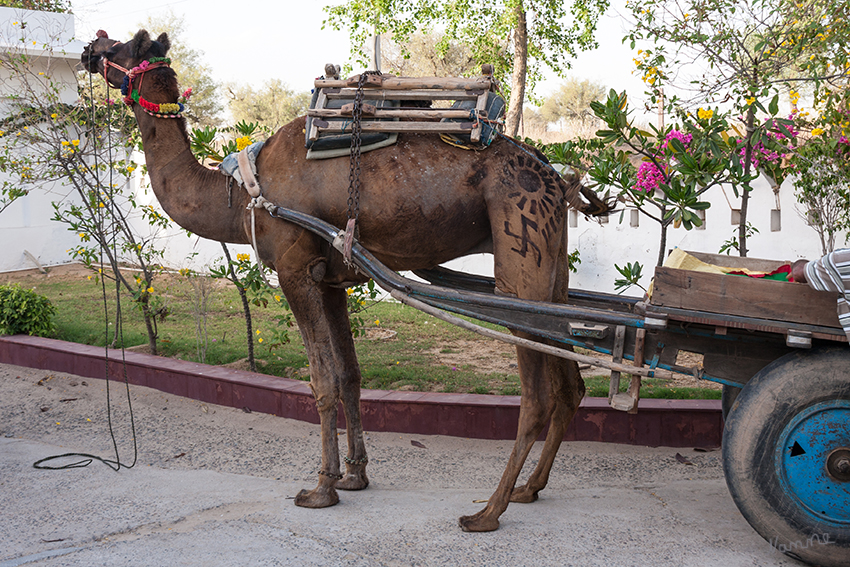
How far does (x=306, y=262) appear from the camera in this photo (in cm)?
396

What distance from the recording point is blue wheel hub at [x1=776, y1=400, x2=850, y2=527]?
3.01 metres

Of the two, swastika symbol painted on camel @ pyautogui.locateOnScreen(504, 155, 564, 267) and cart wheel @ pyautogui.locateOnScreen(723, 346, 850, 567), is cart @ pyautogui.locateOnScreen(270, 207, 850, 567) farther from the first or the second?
swastika symbol painted on camel @ pyautogui.locateOnScreen(504, 155, 564, 267)

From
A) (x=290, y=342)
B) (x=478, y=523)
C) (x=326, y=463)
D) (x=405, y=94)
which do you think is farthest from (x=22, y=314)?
(x=478, y=523)

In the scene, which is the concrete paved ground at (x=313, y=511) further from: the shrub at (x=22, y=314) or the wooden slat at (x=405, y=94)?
the wooden slat at (x=405, y=94)

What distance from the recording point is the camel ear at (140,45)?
14.0 feet

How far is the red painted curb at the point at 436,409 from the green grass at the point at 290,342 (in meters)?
0.64

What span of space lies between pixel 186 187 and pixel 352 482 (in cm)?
201

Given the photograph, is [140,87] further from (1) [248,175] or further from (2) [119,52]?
(1) [248,175]

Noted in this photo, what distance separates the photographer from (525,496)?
4074mm

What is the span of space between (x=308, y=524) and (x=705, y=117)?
151 inches

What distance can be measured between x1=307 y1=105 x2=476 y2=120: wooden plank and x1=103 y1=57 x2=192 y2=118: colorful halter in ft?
3.58

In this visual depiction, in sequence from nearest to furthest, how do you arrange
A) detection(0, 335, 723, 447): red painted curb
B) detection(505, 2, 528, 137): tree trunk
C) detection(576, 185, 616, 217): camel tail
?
detection(576, 185, 616, 217): camel tail, detection(0, 335, 723, 447): red painted curb, detection(505, 2, 528, 137): tree trunk

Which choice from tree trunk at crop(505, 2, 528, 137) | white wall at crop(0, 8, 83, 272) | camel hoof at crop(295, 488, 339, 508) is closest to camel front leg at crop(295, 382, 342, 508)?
camel hoof at crop(295, 488, 339, 508)

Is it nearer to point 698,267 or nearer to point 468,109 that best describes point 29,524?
point 468,109
